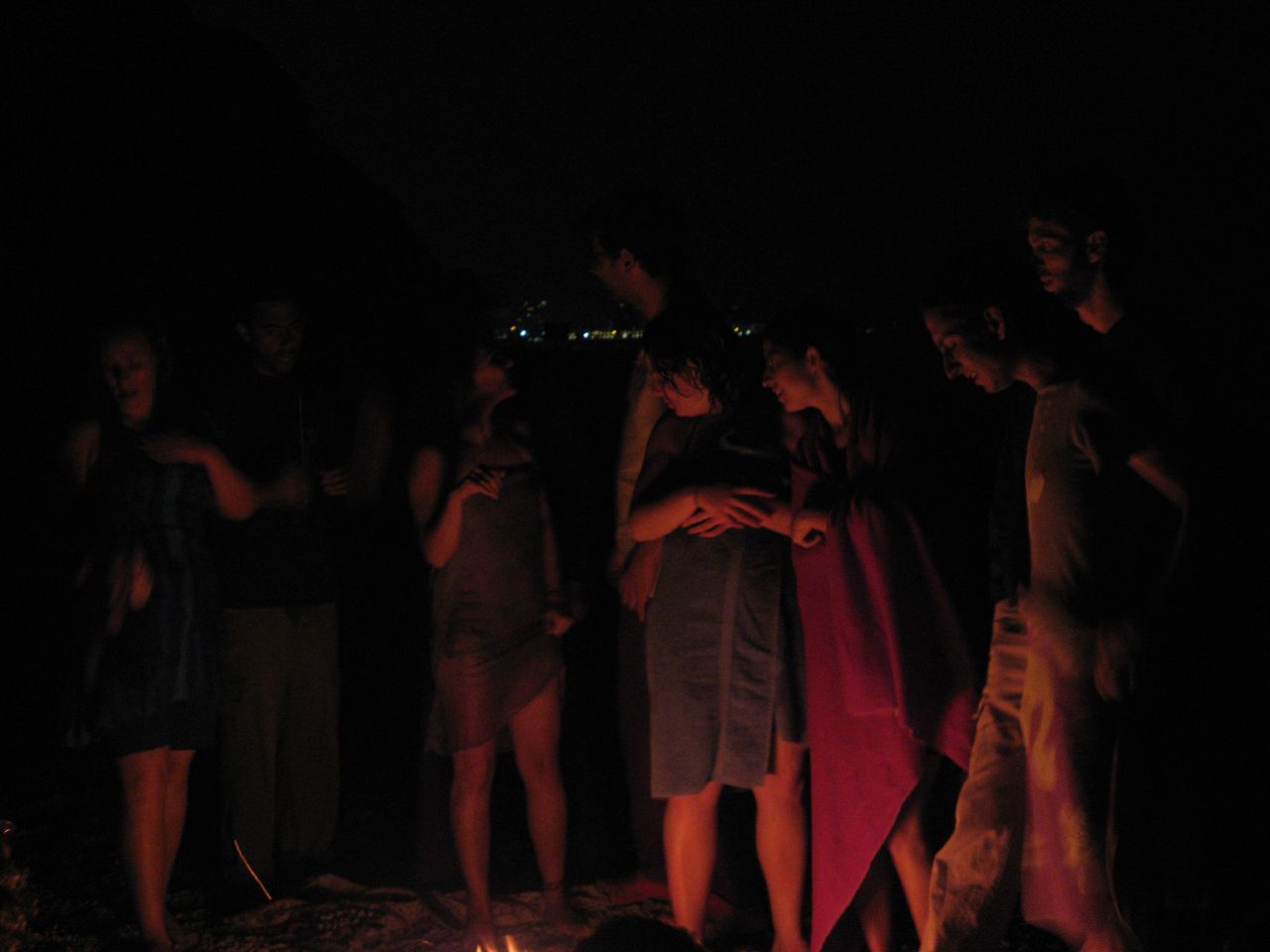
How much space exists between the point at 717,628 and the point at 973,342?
108cm

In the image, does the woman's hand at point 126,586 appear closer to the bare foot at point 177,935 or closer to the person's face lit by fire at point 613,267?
the bare foot at point 177,935

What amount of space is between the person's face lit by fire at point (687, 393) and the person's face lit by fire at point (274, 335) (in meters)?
1.57

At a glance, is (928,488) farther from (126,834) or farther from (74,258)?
(74,258)

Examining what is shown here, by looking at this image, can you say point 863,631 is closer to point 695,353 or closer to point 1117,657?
point 1117,657

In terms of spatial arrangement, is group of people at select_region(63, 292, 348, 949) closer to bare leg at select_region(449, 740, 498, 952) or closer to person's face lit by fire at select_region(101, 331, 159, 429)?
person's face lit by fire at select_region(101, 331, 159, 429)

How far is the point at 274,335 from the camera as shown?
171 inches

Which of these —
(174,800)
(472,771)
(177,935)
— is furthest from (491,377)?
(177,935)

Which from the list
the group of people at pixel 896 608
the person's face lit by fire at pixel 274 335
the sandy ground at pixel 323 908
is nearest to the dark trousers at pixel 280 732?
the sandy ground at pixel 323 908

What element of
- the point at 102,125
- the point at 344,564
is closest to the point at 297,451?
the point at 344,564

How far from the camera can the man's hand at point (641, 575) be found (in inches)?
147

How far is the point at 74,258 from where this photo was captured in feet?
53.7

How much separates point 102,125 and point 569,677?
16402 millimetres

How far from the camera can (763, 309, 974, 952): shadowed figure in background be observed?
340 centimetres

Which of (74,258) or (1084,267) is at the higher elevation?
(74,258)
